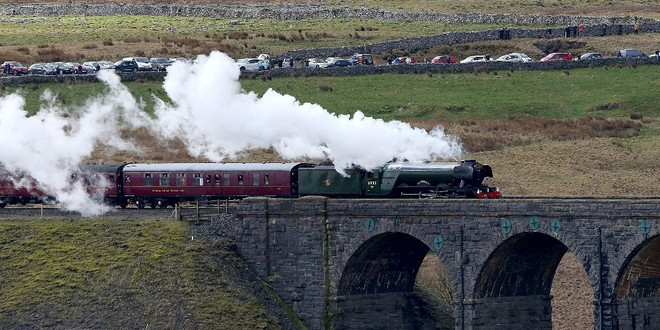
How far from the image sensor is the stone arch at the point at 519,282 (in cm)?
6662

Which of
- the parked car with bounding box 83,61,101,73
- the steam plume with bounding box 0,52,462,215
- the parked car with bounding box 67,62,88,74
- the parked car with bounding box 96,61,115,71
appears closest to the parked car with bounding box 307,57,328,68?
the parked car with bounding box 96,61,115,71

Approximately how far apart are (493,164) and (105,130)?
21730 millimetres

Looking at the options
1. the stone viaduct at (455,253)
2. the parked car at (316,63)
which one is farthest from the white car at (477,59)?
the stone viaduct at (455,253)

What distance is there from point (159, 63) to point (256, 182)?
47.1 meters

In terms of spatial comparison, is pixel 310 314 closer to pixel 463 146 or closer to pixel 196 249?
pixel 196 249

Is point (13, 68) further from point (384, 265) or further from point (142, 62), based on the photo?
point (384, 265)

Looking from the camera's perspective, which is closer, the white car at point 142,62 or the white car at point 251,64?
the white car at point 251,64

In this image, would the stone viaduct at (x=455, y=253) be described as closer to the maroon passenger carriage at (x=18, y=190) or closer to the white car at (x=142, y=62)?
the maroon passenger carriage at (x=18, y=190)

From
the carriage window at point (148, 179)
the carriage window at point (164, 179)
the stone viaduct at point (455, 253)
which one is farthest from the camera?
the carriage window at point (148, 179)

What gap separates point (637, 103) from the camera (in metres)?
105

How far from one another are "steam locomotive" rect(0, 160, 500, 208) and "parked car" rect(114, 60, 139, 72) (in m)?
38.7

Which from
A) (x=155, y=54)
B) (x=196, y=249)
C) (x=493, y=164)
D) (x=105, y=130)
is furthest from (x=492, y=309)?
(x=155, y=54)

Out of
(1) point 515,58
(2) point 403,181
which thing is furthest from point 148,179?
(1) point 515,58

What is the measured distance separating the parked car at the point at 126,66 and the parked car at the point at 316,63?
12.4m
